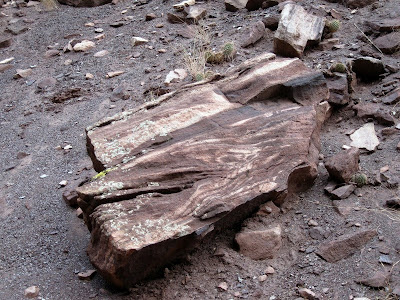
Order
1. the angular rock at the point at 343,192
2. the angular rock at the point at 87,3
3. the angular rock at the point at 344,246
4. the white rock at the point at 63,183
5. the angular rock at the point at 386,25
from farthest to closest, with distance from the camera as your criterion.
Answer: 1. the angular rock at the point at 87,3
2. the angular rock at the point at 386,25
3. the white rock at the point at 63,183
4. the angular rock at the point at 343,192
5. the angular rock at the point at 344,246

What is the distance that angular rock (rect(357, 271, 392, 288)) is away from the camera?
299 centimetres

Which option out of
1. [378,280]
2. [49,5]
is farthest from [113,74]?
[378,280]

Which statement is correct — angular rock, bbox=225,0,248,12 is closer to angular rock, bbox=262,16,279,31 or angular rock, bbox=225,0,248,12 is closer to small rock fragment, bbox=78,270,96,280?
angular rock, bbox=262,16,279,31

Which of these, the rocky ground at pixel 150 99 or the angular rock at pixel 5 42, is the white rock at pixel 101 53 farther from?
the angular rock at pixel 5 42

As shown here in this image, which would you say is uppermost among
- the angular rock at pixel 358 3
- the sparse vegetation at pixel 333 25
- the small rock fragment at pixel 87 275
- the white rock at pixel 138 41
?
the angular rock at pixel 358 3

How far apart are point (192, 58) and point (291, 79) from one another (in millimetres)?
1367

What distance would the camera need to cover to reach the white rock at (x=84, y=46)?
6339 mm

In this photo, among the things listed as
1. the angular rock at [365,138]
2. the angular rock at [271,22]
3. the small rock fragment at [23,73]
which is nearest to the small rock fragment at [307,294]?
the angular rock at [365,138]

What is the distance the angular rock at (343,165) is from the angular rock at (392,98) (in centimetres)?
93

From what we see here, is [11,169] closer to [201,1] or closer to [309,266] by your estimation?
[309,266]

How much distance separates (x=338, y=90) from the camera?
15.2 ft

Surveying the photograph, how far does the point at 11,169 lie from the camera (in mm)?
4598

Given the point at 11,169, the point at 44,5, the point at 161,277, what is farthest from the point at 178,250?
the point at 44,5

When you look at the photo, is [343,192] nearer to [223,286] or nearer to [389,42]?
[223,286]
